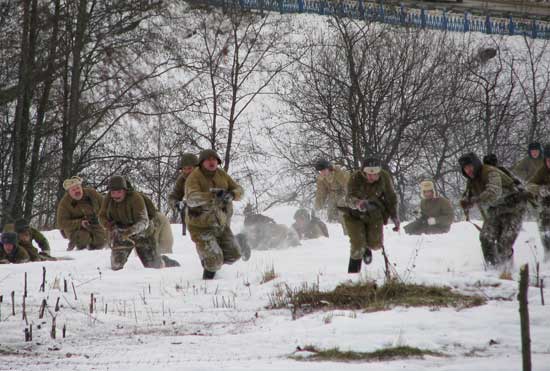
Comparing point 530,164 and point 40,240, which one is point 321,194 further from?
point 40,240

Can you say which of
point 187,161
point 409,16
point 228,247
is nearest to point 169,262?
point 187,161

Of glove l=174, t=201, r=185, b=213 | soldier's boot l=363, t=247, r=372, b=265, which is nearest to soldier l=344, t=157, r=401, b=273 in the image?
soldier's boot l=363, t=247, r=372, b=265

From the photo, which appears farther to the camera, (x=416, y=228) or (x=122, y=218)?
(x=416, y=228)

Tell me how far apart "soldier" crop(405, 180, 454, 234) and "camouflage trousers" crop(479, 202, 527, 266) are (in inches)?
229

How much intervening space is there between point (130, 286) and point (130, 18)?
48.9 ft

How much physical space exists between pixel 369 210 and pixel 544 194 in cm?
245

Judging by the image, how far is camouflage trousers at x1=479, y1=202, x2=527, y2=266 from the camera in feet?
30.7

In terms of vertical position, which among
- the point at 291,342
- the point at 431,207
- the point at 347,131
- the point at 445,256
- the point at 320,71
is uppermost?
the point at 320,71

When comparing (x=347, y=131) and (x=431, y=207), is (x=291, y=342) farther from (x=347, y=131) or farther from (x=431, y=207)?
(x=347, y=131)

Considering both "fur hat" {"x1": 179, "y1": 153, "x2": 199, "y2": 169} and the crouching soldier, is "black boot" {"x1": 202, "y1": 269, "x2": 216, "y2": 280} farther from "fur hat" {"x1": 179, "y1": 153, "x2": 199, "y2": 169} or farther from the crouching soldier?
"fur hat" {"x1": 179, "y1": 153, "x2": 199, "y2": 169}

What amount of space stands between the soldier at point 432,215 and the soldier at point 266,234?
2648 millimetres

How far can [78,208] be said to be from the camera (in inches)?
556

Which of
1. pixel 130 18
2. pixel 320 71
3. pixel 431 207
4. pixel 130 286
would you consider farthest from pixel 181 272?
pixel 320 71

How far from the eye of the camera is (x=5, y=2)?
857 inches
